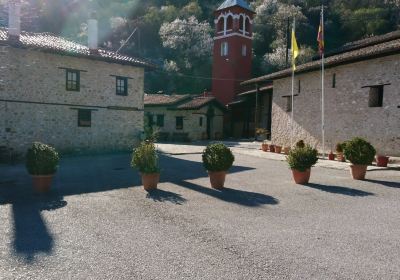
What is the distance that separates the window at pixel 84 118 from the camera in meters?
19.4

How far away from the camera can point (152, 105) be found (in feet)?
114

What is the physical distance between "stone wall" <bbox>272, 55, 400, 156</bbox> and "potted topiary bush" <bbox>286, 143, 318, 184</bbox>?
6990mm

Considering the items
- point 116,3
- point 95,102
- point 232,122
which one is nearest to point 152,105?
point 232,122

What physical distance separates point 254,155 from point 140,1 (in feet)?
201

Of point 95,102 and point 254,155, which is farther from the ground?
point 95,102

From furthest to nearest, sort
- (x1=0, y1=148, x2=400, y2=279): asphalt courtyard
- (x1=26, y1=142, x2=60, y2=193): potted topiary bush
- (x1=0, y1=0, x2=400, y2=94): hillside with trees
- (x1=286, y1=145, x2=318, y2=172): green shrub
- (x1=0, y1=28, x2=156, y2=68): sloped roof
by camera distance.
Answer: (x1=0, y1=0, x2=400, y2=94): hillside with trees → (x1=0, y1=28, x2=156, y2=68): sloped roof → (x1=286, y1=145, x2=318, y2=172): green shrub → (x1=26, y1=142, x2=60, y2=193): potted topiary bush → (x1=0, y1=148, x2=400, y2=279): asphalt courtyard

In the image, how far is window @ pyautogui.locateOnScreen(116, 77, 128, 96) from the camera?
69.3 ft

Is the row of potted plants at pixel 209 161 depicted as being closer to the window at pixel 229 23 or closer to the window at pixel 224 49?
the window at pixel 224 49

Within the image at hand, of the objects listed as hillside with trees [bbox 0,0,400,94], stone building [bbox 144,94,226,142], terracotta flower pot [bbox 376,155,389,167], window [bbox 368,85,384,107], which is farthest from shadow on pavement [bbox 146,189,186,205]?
hillside with trees [bbox 0,0,400,94]

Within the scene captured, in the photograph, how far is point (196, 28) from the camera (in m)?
54.5

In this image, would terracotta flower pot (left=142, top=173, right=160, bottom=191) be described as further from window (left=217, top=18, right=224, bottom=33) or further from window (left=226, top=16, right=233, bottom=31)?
window (left=217, top=18, right=224, bottom=33)

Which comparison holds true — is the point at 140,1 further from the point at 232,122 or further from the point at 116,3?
the point at 232,122

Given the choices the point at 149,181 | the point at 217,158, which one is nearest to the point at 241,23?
the point at 217,158

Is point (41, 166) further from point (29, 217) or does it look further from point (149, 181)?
point (149, 181)
